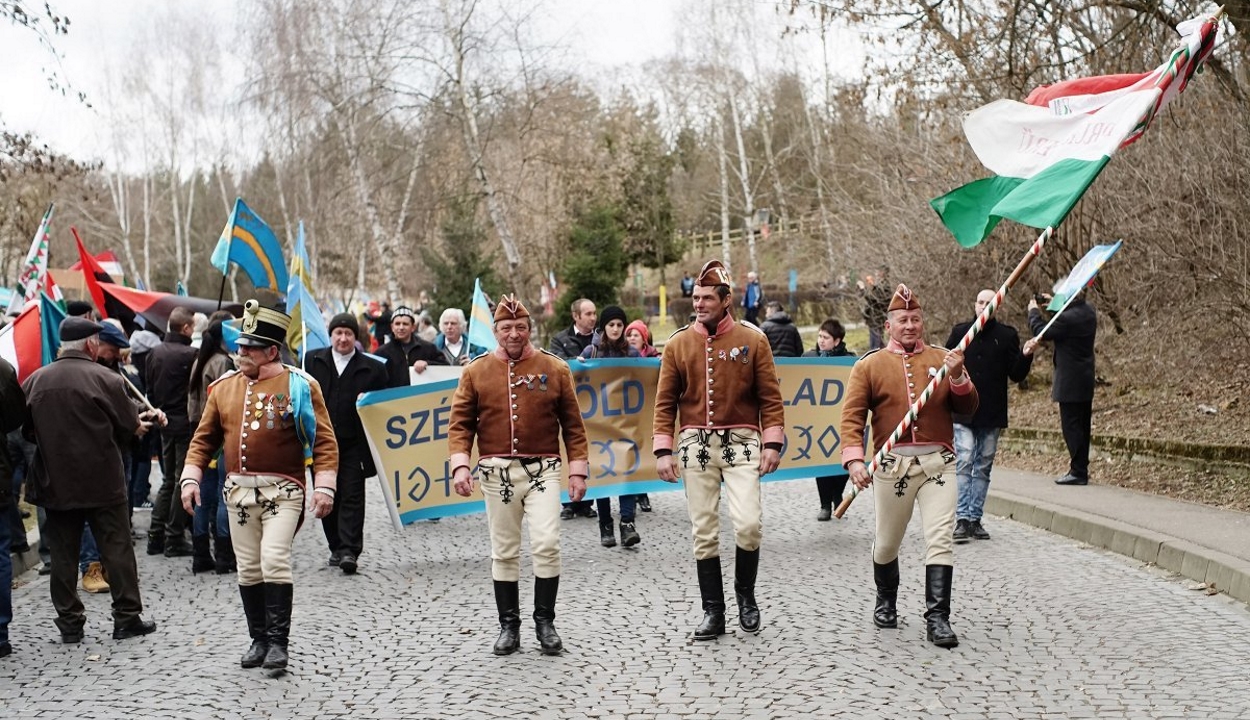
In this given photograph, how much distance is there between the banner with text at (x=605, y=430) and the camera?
10.5m

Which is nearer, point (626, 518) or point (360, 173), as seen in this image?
point (626, 518)

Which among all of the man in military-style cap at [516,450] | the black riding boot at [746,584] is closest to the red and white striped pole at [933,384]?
the black riding boot at [746,584]

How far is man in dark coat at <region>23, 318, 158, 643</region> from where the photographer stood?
8094 millimetres

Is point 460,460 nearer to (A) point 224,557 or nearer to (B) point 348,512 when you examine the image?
(B) point 348,512

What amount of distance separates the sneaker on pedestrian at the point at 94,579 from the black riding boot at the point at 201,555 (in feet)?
2.21

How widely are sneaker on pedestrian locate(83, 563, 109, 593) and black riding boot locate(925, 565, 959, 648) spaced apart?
569 centimetres

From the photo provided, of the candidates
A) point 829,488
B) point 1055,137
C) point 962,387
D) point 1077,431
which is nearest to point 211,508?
point 829,488

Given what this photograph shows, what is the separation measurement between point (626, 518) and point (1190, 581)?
13.5ft

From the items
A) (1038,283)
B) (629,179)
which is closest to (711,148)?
(629,179)

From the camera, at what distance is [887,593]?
7645mm

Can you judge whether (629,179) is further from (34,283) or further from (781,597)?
(781,597)

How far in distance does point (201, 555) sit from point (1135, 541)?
22.6 ft

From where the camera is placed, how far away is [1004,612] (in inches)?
314

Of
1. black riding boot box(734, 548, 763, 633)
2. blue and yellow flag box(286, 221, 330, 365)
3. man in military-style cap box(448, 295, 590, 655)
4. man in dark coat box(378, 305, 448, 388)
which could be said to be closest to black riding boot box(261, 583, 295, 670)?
man in military-style cap box(448, 295, 590, 655)
